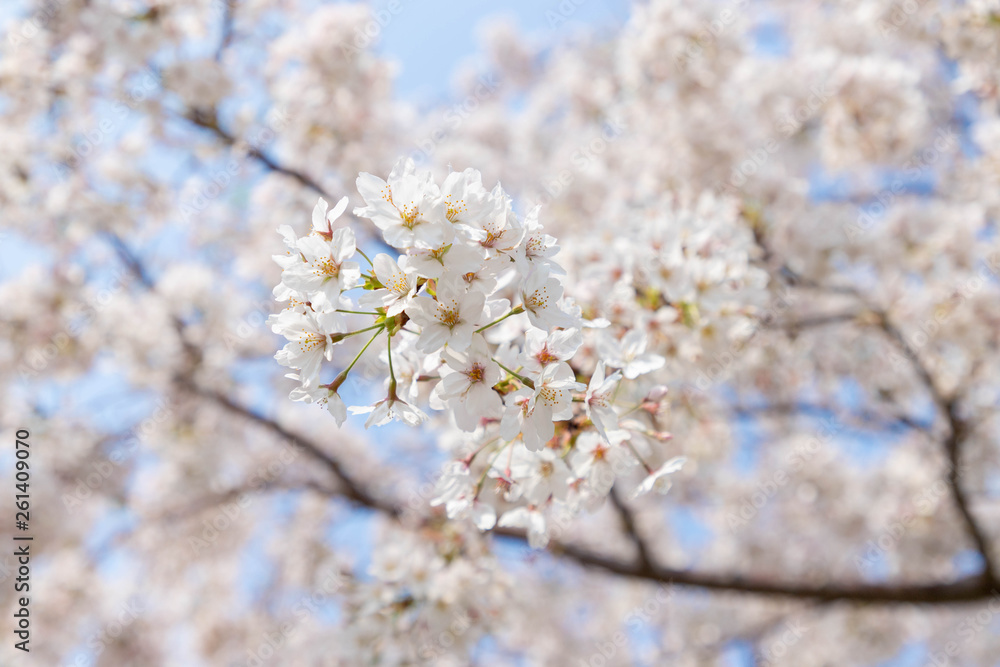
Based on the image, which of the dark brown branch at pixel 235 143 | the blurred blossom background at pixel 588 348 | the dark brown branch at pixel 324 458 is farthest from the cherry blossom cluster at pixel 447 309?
the dark brown branch at pixel 324 458

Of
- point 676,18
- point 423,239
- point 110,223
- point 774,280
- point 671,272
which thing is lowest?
point 110,223

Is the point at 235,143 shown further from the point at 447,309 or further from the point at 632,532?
the point at 632,532

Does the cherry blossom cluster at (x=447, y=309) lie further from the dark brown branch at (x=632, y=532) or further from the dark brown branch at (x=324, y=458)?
the dark brown branch at (x=324, y=458)

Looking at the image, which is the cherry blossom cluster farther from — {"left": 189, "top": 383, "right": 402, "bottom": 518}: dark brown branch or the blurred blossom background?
{"left": 189, "top": 383, "right": 402, "bottom": 518}: dark brown branch

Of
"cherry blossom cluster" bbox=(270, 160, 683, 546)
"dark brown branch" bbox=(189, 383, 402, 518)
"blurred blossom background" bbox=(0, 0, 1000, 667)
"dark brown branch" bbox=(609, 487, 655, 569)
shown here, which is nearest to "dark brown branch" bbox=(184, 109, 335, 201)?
"blurred blossom background" bbox=(0, 0, 1000, 667)

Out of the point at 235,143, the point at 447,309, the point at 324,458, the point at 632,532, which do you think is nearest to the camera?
the point at 447,309

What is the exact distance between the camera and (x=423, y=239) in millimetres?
1254

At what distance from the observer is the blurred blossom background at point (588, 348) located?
292 centimetres

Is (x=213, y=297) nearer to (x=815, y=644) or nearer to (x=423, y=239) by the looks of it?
(x=423, y=239)

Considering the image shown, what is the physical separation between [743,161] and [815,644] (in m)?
6.09

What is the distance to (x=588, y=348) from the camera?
200 cm

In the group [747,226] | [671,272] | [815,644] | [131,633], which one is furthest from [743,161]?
[131,633]

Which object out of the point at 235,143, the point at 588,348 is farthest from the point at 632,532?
the point at 235,143

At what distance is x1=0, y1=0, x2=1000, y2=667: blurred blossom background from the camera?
2.92 metres
